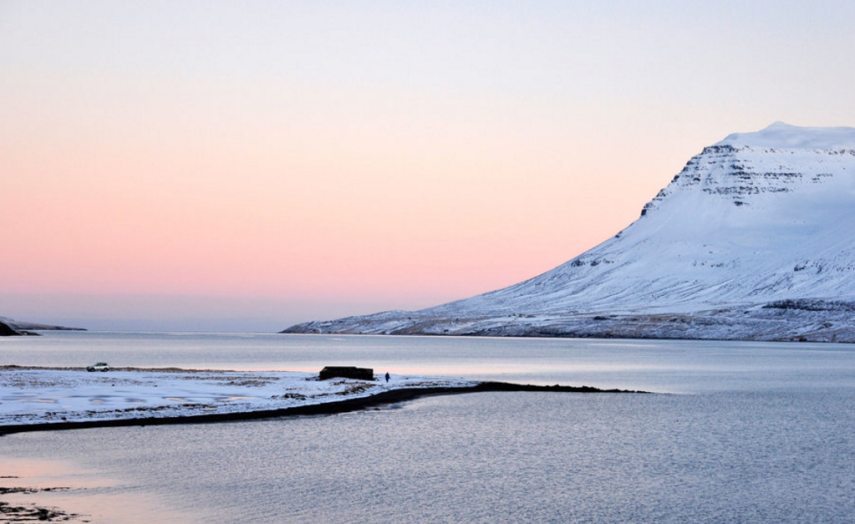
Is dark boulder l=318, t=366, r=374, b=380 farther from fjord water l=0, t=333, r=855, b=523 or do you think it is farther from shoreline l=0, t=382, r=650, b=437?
fjord water l=0, t=333, r=855, b=523

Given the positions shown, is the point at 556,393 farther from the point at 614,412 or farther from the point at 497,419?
the point at 497,419

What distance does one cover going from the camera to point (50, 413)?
4875 centimetres

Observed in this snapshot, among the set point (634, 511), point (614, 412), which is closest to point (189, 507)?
point (634, 511)

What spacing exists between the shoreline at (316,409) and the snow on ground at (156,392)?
84cm

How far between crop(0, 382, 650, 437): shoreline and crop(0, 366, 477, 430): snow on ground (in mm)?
836

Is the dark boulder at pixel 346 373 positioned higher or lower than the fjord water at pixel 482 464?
higher

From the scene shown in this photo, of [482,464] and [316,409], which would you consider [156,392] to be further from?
[482,464]

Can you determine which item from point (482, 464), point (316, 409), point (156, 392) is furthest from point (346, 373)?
point (482, 464)

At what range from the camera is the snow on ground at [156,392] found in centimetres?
5053

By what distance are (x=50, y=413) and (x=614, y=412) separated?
3514cm

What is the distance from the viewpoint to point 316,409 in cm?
5759

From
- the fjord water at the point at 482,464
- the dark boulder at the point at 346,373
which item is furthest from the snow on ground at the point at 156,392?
the fjord water at the point at 482,464

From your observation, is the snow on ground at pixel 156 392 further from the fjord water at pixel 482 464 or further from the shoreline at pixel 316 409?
the fjord water at pixel 482 464

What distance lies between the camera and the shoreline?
45906mm
